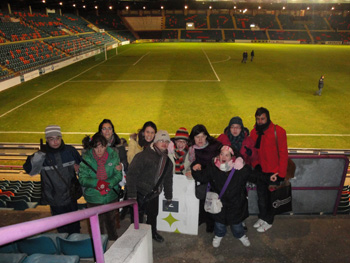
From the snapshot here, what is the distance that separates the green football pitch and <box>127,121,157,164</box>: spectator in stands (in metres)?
6.36

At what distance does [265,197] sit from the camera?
438 cm

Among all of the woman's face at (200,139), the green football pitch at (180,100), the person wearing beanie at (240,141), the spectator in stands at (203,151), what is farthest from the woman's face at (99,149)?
the green football pitch at (180,100)

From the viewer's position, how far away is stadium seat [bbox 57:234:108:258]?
9.29ft

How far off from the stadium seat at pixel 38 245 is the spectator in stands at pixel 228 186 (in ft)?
7.00

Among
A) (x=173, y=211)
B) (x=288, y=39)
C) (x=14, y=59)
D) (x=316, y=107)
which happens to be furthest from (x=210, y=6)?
(x=173, y=211)

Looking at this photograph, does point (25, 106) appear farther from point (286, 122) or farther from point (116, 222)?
point (286, 122)

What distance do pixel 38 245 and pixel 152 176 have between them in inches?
67.9

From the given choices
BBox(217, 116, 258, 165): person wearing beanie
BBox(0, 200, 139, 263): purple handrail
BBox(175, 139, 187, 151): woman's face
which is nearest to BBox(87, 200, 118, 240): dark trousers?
BBox(175, 139, 187, 151): woman's face

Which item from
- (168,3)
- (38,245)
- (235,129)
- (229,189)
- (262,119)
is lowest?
(38,245)

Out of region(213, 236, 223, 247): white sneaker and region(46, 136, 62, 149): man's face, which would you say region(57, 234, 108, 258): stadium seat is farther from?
region(213, 236, 223, 247): white sneaker

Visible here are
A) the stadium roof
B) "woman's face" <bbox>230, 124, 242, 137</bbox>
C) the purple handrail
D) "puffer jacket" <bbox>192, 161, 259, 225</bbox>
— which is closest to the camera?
the purple handrail

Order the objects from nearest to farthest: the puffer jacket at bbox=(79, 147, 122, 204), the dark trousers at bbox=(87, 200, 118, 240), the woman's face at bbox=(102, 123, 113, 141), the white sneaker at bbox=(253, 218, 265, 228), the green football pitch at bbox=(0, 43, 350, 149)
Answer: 1. the puffer jacket at bbox=(79, 147, 122, 204)
2. the dark trousers at bbox=(87, 200, 118, 240)
3. the white sneaker at bbox=(253, 218, 265, 228)
4. the woman's face at bbox=(102, 123, 113, 141)
5. the green football pitch at bbox=(0, 43, 350, 149)

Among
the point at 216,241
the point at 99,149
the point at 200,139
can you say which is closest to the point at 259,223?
the point at 216,241

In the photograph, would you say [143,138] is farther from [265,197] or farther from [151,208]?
[265,197]
